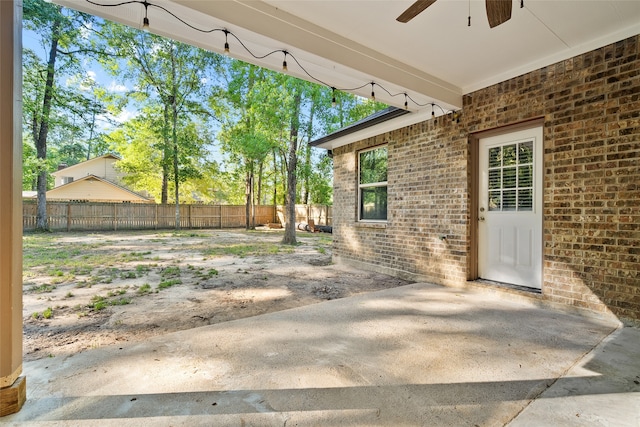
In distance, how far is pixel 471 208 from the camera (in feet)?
14.1

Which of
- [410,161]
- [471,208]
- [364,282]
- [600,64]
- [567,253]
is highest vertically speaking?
[600,64]

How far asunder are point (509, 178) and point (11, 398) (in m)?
4.92

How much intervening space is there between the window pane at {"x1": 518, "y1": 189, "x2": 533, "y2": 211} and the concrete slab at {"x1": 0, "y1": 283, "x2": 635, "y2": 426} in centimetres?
129

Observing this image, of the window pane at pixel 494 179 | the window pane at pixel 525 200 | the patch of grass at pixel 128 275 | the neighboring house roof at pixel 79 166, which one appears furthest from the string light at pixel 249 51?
the neighboring house roof at pixel 79 166

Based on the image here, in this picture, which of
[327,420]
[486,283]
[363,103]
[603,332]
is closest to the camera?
[327,420]

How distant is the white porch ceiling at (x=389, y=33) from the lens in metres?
2.62

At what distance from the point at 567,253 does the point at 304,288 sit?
3.20 m

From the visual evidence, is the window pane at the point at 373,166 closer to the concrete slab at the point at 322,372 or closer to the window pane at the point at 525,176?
the window pane at the point at 525,176

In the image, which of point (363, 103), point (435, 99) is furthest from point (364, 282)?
point (363, 103)

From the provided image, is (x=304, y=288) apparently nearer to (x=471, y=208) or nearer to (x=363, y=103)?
(x=471, y=208)

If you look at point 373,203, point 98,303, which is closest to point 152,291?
point 98,303

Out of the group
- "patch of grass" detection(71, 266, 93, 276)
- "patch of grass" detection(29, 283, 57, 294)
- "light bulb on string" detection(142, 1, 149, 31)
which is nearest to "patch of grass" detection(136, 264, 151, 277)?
"patch of grass" detection(71, 266, 93, 276)

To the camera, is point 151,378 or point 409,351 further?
point 409,351

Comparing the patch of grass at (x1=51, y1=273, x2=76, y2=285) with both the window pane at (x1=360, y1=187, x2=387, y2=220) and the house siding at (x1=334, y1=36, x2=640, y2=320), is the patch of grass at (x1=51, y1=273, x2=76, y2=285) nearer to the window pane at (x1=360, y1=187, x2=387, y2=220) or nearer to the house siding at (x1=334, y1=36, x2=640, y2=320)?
the window pane at (x1=360, y1=187, x2=387, y2=220)
